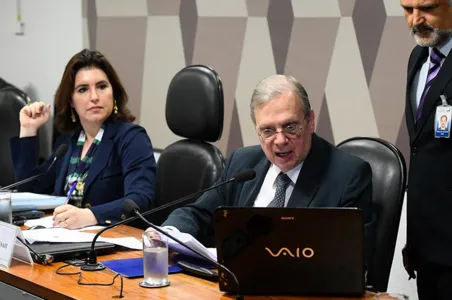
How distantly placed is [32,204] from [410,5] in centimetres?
174

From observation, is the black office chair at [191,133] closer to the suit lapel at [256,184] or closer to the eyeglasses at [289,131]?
the suit lapel at [256,184]

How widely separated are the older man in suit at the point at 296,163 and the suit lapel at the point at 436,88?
246mm

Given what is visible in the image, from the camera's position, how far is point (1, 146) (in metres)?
5.05

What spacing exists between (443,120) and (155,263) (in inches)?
38.3

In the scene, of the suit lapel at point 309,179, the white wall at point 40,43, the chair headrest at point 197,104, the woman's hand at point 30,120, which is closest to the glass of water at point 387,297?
the suit lapel at point 309,179

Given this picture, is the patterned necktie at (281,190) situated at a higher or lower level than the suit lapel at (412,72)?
lower

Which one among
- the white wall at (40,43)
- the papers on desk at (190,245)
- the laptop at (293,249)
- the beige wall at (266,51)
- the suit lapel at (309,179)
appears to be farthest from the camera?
the white wall at (40,43)

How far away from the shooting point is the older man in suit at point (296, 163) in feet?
8.08

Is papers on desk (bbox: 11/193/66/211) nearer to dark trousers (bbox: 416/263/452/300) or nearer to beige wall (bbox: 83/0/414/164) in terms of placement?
beige wall (bbox: 83/0/414/164)

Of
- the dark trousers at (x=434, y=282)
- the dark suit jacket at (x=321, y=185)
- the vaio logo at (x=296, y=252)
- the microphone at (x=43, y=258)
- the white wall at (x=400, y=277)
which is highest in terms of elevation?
the dark suit jacket at (x=321, y=185)

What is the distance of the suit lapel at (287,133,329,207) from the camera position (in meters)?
2.47

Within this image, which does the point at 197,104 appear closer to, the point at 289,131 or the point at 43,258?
the point at 289,131

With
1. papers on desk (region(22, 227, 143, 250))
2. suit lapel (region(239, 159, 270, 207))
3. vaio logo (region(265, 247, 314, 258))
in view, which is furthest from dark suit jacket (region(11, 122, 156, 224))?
vaio logo (region(265, 247, 314, 258))

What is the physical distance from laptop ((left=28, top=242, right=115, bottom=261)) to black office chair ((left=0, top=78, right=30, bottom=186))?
2547 mm
